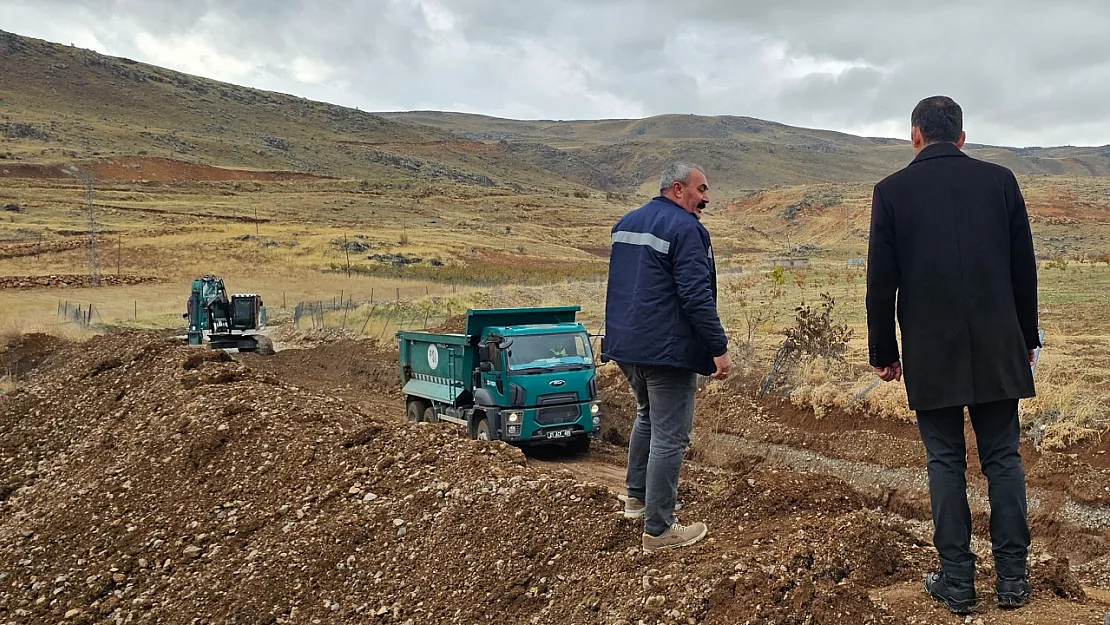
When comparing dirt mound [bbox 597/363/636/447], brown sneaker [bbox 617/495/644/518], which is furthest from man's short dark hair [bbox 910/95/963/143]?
dirt mound [bbox 597/363/636/447]

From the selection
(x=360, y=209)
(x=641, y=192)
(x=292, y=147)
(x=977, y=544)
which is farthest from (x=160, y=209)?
(x=641, y=192)

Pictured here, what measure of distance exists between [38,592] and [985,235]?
7411mm

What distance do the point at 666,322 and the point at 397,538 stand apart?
2.96 meters

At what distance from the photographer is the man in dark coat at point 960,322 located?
4156mm

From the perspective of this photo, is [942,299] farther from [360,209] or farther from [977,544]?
[360,209]

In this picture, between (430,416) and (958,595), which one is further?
(430,416)

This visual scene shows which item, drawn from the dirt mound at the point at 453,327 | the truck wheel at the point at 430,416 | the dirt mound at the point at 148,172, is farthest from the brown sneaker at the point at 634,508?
the dirt mound at the point at 148,172

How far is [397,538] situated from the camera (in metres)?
6.83

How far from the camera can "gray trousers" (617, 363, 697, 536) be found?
532 cm

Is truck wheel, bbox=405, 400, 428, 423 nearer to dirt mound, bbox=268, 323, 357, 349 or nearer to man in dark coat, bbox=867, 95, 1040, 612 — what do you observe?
man in dark coat, bbox=867, 95, 1040, 612

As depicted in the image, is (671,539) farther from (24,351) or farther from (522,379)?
(24,351)

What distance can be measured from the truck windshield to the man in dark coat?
8075 millimetres

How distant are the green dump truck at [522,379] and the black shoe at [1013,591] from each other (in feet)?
26.5

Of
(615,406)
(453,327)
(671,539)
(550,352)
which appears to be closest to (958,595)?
(671,539)
